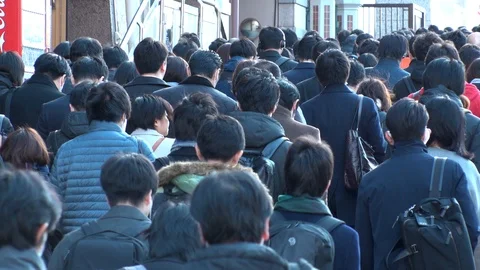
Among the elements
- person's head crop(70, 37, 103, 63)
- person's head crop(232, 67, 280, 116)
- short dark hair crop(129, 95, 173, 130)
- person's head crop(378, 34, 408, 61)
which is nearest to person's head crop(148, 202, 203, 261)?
person's head crop(232, 67, 280, 116)

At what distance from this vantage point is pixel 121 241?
430cm

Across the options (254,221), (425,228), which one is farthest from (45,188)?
(425,228)

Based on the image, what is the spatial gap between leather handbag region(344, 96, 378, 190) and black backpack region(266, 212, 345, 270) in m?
2.51

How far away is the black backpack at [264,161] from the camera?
543 centimetres

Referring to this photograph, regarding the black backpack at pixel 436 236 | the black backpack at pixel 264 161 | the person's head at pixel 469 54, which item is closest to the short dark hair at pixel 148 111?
the black backpack at pixel 264 161

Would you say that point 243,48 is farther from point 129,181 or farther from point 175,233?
point 175,233

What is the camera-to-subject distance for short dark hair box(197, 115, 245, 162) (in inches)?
194

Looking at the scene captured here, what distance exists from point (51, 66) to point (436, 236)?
3555 mm

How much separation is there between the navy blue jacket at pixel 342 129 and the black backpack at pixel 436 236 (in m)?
1.98

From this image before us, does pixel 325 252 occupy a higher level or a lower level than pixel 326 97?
lower

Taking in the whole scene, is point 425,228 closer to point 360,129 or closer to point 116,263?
point 116,263

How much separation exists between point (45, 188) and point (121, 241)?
4.14ft

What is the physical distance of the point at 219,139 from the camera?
4.92m

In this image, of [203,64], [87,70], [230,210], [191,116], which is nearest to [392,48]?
[203,64]
